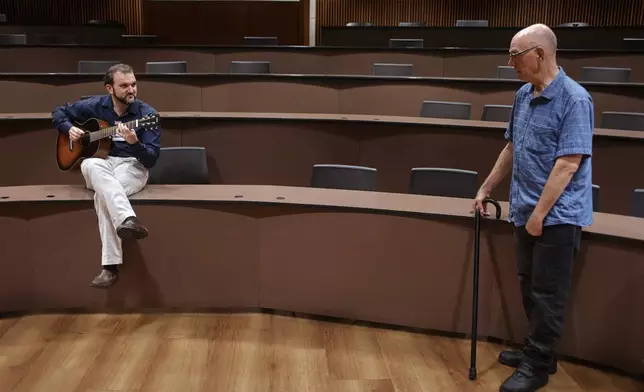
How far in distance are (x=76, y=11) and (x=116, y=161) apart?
9.01 meters

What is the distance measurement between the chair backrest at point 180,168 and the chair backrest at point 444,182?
1199mm

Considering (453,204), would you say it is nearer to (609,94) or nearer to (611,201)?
(611,201)

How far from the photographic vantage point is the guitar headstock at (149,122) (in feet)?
10.7

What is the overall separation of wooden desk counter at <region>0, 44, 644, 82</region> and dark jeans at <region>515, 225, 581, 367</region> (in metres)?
5.04

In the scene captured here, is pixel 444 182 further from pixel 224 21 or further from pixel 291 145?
pixel 224 21

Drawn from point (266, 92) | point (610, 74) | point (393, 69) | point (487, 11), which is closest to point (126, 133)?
point (266, 92)

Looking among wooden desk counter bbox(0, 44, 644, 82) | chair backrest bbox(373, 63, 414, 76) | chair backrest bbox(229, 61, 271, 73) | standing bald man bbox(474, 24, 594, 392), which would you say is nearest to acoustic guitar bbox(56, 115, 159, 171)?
standing bald man bbox(474, 24, 594, 392)

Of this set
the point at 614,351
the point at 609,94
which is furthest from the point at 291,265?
the point at 609,94

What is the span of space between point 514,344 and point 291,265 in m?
1.08

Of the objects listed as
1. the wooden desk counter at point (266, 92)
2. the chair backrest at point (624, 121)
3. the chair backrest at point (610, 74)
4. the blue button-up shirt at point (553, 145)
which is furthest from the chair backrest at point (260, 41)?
the blue button-up shirt at point (553, 145)

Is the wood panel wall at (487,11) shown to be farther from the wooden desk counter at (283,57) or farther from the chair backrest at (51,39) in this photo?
the chair backrest at (51,39)

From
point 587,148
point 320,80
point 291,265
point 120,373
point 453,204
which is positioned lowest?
point 120,373

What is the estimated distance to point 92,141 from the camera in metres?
3.33

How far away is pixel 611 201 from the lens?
4145 millimetres
